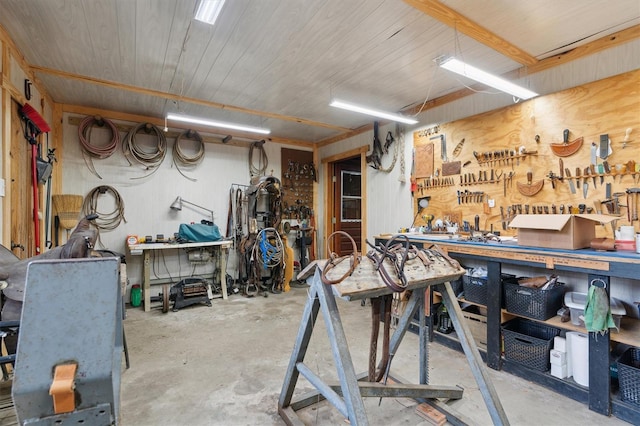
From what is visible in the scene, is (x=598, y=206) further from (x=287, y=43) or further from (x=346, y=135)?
(x=346, y=135)

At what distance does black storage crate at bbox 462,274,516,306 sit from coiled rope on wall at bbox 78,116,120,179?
205 inches

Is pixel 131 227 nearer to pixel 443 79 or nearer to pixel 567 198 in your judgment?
pixel 443 79

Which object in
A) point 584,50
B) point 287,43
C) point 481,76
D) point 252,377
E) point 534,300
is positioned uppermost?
point 287,43

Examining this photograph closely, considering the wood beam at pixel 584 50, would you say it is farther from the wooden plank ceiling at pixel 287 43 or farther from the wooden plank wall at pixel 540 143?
the wooden plank wall at pixel 540 143

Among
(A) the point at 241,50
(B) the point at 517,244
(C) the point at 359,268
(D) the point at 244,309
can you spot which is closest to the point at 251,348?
(D) the point at 244,309

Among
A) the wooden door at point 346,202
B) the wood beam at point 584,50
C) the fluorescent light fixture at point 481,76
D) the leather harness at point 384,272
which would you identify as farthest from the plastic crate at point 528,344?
the wooden door at point 346,202

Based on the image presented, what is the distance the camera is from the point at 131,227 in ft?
16.1

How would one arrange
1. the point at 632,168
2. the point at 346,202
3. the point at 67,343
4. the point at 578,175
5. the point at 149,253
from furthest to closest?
the point at 346,202 → the point at 149,253 → the point at 578,175 → the point at 632,168 → the point at 67,343

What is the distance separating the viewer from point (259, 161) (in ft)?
19.9

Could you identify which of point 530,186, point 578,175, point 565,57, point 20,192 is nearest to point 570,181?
point 578,175

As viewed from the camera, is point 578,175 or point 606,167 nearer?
point 606,167

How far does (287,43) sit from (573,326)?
3.38m

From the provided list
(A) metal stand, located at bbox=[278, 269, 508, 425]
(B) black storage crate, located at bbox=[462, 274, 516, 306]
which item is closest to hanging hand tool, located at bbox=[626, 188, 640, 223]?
(B) black storage crate, located at bbox=[462, 274, 516, 306]

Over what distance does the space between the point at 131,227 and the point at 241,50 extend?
3.48 metres
